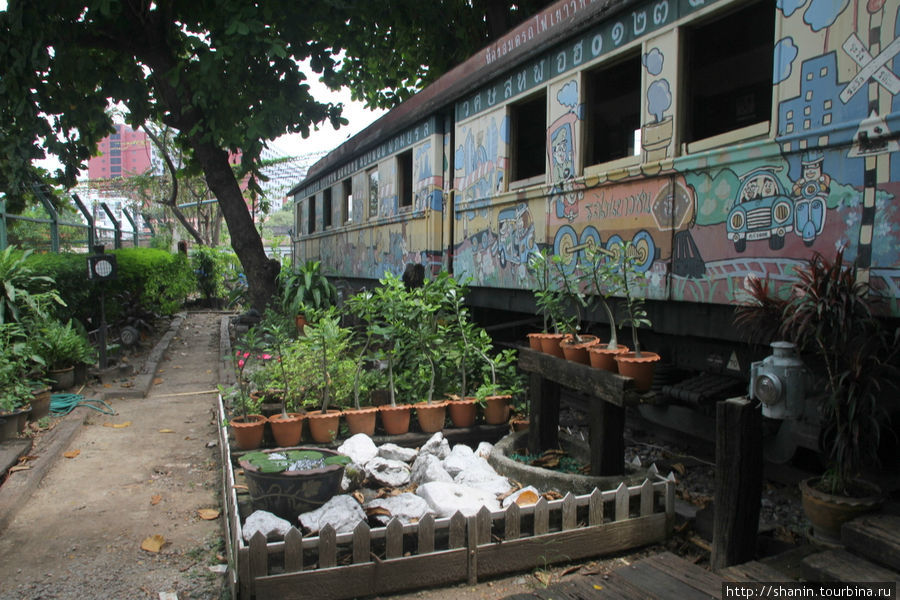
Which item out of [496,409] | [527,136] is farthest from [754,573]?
[527,136]

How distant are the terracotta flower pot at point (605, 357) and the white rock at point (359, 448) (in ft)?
5.03

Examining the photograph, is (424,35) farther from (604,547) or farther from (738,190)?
(604,547)

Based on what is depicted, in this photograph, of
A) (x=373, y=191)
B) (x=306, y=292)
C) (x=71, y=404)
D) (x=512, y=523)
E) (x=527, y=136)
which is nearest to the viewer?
(x=512, y=523)

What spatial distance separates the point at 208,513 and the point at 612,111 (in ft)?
18.5

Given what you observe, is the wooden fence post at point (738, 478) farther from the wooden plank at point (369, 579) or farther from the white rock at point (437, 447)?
the white rock at point (437, 447)

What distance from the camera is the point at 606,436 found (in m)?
3.27

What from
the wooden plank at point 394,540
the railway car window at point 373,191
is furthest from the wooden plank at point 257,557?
the railway car window at point 373,191

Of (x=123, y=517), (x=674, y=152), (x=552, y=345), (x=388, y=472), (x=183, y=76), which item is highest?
(x=183, y=76)

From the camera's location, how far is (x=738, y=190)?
348 cm

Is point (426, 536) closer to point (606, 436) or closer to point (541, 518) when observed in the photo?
point (541, 518)

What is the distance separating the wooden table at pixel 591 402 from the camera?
3.11 meters

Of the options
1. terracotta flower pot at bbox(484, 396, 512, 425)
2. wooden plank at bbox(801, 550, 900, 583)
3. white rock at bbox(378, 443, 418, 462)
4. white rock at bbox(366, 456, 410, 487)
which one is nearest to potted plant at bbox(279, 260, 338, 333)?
terracotta flower pot at bbox(484, 396, 512, 425)

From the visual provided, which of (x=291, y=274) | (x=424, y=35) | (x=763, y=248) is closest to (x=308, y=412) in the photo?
(x=763, y=248)

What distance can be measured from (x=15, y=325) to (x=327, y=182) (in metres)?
7.85
